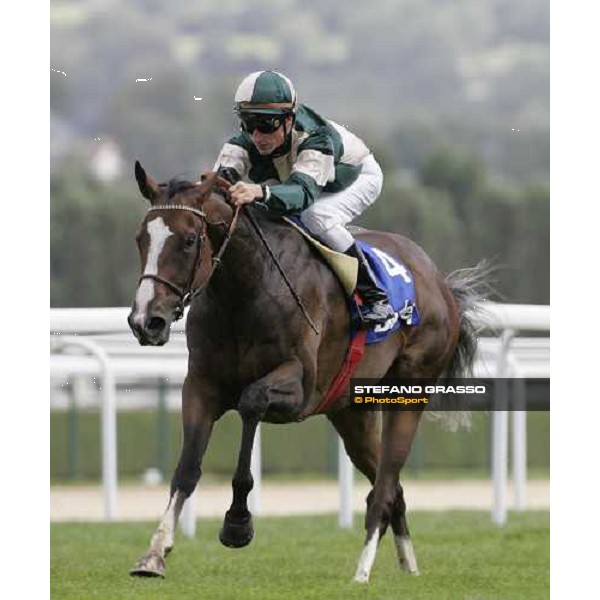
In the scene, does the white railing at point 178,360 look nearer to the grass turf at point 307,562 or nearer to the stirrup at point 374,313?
the grass turf at point 307,562

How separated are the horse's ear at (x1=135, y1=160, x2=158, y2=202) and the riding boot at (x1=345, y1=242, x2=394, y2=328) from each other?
1051mm

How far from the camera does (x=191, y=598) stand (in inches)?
228

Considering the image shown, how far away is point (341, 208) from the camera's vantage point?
21.5ft

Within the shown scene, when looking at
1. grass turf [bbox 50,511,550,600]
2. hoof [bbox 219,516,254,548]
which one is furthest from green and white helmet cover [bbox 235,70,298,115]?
A: grass turf [bbox 50,511,550,600]

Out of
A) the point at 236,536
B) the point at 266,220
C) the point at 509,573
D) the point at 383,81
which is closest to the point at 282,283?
the point at 266,220

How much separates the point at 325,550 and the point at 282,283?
1.76 meters

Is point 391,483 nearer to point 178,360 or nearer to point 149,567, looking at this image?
point 149,567

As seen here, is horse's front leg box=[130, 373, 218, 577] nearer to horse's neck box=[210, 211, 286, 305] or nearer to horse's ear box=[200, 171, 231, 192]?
horse's neck box=[210, 211, 286, 305]

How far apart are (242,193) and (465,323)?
1.79 metres

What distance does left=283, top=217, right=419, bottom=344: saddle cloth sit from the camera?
637 centimetres

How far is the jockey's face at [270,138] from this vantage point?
20.0 feet

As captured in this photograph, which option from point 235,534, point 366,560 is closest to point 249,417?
point 235,534

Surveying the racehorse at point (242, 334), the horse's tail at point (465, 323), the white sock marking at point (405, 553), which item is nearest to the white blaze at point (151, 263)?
the racehorse at point (242, 334)

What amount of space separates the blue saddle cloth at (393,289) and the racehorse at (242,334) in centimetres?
4
